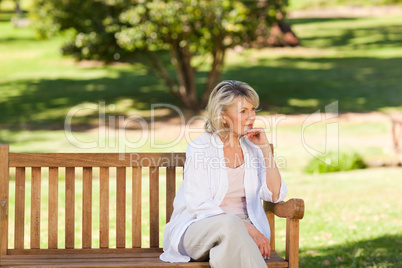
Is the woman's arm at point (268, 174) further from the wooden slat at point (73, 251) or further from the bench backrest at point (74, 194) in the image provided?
the wooden slat at point (73, 251)

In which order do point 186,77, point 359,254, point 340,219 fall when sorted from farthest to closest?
1. point 186,77
2. point 340,219
3. point 359,254

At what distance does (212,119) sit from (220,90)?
0.19 metres

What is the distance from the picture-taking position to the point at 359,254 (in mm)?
5973

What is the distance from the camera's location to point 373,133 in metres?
16.2

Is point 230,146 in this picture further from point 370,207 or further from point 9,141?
point 9,141

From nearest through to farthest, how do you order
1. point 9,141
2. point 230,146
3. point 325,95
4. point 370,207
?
1. point 230,146
2. point 370,207
3. point 9,141
4. point 325,95

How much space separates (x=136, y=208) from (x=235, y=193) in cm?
76

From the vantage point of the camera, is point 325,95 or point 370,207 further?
point 325,95

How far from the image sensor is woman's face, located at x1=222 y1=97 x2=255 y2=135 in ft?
12.9

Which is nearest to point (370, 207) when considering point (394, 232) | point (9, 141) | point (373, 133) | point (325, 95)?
point (394, 232)

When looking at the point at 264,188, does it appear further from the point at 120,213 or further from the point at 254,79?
the point at 254,79

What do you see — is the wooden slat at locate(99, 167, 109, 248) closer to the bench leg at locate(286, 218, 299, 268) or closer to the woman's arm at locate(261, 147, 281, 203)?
the woman's arm at locate(261, 147, 281, 203)

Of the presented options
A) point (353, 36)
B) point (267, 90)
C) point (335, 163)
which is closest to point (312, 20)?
point (353, 36)

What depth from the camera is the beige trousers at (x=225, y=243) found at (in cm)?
349
